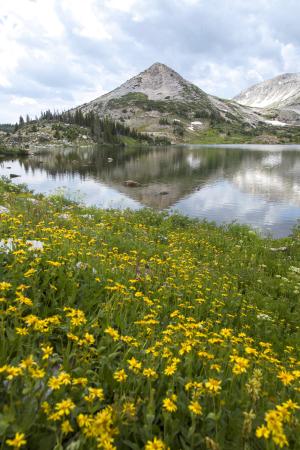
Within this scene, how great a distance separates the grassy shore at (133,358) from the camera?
280 cm

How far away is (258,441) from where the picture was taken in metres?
3.11

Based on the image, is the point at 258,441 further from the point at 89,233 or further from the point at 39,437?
the point at 89,233

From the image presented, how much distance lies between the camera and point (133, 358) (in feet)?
11.2

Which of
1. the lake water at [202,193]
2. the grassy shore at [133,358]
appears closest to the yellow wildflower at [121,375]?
the grassy shore at [133,358]

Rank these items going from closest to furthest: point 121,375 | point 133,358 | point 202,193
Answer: point 121,375 < point 133,358 < point 202,193

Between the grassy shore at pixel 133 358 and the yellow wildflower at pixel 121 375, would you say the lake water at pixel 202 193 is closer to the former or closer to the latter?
the grassy shore at pixel 133 358

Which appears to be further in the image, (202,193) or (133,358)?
(202,193)

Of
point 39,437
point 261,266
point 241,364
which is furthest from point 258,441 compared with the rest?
point 261,266

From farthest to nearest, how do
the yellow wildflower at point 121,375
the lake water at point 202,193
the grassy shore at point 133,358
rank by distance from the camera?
the lake water at point 202,193 → the yellow wildflower at point 121,375 → the grassy shore at point 133,358

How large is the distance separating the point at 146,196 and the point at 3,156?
2857 inches

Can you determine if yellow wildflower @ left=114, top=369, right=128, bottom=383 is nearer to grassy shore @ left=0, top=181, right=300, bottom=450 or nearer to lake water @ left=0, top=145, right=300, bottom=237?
grassy shore @ left=0, top=181, right=300, bottom=450

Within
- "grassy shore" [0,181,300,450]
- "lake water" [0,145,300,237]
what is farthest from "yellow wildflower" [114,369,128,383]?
"lake water" [0,145,300,237]

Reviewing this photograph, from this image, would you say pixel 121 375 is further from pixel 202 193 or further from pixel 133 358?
pixel 202 193

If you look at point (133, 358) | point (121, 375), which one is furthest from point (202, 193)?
point (121, 375)
